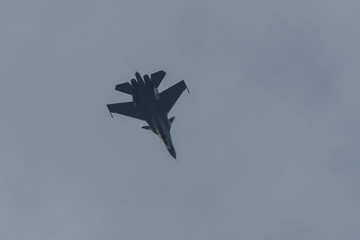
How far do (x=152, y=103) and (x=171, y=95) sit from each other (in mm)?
3703

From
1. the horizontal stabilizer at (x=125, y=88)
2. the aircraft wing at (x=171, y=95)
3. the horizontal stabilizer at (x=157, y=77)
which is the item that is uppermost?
the horizontal stabilizer at (x=125, y=88)

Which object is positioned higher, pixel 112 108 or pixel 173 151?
pixel 112 108

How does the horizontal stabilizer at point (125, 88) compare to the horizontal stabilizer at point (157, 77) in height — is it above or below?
above

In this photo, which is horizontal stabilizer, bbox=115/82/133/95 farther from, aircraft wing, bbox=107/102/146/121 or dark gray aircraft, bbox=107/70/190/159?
aircraft wing, bbox=107/102/146/121

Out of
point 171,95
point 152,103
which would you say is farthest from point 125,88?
point 171,95

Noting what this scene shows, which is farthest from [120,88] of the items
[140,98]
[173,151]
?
[173,151]

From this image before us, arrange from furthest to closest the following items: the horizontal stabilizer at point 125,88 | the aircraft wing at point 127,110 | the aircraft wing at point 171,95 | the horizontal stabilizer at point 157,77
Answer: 1. the aircraft wing at point 127,110
2. the aircraft wing at point 171,95
3. the horizontal stabilizer at point 125,88
4. the horizontal stabilizer at point 157,77

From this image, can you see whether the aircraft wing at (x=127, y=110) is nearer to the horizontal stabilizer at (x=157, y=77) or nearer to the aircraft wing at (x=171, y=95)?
the aircraft wing at (x=171, y=95)

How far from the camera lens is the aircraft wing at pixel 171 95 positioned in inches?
4424

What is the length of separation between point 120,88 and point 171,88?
8.08 metres

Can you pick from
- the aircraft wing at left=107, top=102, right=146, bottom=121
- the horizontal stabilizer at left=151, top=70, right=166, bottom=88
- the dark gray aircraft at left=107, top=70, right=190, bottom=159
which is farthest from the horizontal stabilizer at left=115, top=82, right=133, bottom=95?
the aircraft wing at left=107, top=102, right=146, bottom=121

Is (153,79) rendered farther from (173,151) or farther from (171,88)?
(173,151)

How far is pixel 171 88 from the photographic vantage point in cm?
11281

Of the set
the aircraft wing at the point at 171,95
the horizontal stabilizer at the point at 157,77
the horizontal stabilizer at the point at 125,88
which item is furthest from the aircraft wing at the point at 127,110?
the horizontal stabilizer at the point at 157,77
